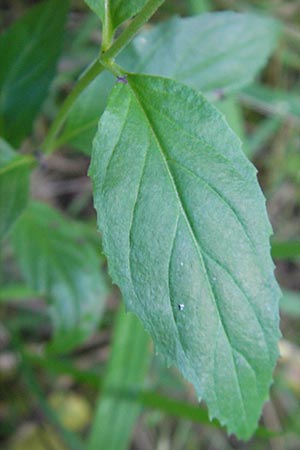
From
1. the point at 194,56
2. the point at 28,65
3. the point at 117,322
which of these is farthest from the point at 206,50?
the point at 117,322

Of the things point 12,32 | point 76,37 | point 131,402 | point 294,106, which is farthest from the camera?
point 294,106

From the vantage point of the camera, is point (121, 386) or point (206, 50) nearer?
point (206, 50)

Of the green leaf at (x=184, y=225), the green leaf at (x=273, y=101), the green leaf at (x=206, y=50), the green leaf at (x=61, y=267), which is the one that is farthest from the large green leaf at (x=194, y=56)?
the green leaf at (x=273, y=101)

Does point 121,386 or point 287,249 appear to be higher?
point 287,249

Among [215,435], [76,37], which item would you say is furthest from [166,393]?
[76,37]

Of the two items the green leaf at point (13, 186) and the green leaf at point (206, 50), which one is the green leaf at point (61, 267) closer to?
the green leaf at point (13, 186)

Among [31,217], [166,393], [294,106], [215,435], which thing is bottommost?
[215,435]

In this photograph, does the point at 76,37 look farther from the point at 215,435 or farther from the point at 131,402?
the point at 215,435

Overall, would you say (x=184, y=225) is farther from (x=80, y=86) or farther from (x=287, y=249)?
(x=287, y=249)
